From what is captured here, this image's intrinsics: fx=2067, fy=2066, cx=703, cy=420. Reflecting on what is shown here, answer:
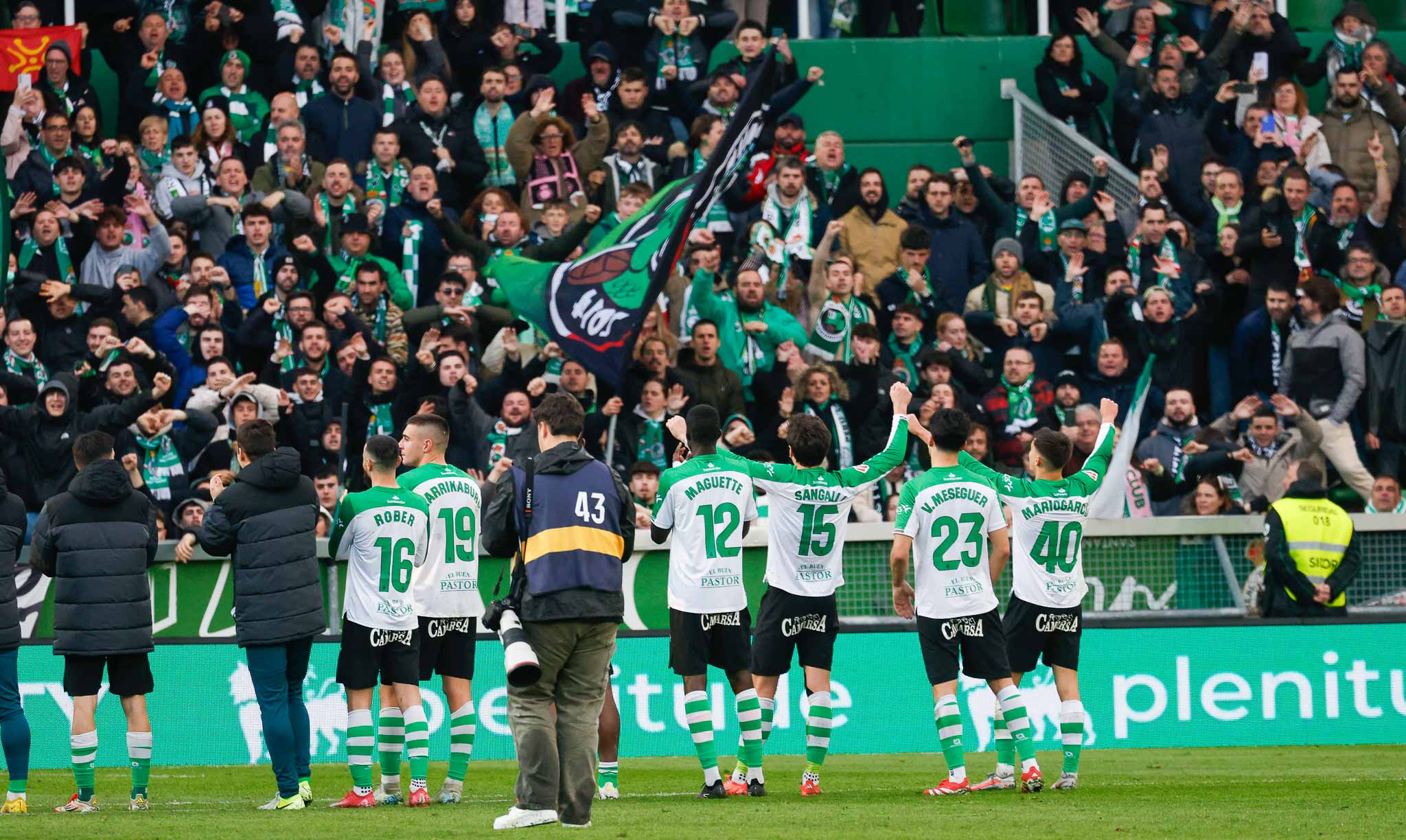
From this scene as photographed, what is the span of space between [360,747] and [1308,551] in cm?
794

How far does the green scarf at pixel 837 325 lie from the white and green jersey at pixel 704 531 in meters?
6.61

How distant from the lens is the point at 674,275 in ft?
60.7

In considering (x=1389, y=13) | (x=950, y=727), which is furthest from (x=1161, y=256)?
(x=950, y=727)

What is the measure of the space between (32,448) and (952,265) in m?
8.57

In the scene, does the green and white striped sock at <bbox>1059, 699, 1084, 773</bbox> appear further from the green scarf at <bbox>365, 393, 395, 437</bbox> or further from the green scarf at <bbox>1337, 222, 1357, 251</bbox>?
the green scarf at <bbox>1337, 222, 1357, 251</bbox>

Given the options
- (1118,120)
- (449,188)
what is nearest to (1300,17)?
(1118,120)

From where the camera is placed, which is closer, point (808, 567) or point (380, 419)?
point (808, 567)

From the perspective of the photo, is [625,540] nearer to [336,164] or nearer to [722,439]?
[722,439]

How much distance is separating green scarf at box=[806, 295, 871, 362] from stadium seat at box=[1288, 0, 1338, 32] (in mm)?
9188

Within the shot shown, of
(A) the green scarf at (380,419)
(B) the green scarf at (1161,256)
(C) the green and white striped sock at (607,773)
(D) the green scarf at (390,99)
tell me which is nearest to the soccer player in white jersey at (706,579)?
(C) the green and white striped sock at (607,773)

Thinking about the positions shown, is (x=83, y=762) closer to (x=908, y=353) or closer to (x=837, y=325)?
(x=837, y=325)

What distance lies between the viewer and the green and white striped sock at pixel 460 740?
1184 centimetres

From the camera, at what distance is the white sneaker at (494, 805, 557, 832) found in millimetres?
9297

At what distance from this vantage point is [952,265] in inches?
774
